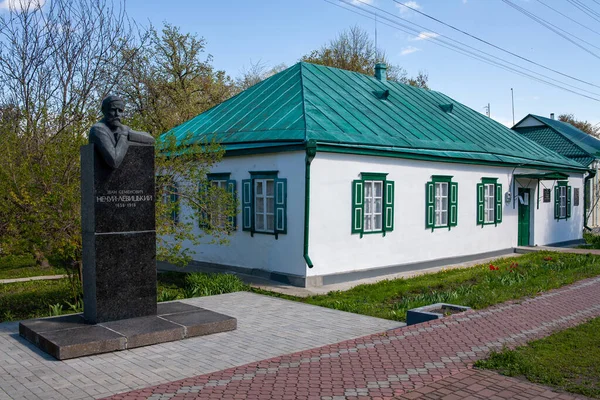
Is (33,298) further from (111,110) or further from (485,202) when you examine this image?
(485,202)

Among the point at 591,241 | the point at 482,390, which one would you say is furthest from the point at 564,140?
the point at 482,390

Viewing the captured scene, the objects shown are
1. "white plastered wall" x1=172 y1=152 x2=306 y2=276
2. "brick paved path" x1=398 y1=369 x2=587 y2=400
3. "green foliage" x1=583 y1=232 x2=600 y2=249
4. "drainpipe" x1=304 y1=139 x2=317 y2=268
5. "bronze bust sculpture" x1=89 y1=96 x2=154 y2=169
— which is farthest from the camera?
"green foliage" x1=583 y1=232 x2=600 y2=249

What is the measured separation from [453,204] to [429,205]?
129cm

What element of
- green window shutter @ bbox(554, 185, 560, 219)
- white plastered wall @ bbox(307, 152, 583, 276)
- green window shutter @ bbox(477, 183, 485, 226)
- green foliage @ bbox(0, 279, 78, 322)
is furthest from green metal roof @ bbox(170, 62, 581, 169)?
green foliage @ bbox(0, 279, 78, 322)

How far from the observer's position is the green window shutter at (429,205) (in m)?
16.2

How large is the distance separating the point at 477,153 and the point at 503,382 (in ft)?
43.2

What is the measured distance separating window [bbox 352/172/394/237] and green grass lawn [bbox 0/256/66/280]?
795cm

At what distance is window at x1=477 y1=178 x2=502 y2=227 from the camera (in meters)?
18.4

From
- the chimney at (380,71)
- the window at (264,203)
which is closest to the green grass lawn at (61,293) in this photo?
the window at (264,203)

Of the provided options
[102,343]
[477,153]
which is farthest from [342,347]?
[477,153]

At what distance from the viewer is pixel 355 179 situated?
13992 mm

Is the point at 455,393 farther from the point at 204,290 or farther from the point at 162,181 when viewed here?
the point at 162,181

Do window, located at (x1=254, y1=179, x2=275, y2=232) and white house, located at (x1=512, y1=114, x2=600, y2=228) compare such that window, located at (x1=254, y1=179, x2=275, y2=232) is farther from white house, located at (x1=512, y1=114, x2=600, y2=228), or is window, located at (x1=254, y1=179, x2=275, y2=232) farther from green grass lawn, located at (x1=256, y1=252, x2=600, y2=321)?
white house, located at (x1=512, y1=114, x2=600, y2=228)

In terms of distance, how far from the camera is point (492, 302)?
32.1ft
